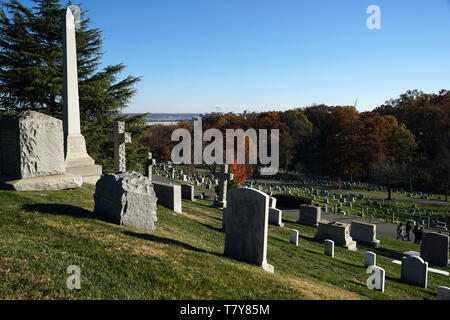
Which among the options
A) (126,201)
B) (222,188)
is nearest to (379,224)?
(222,188)

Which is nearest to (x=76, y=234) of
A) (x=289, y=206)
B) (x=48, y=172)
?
(x=48, y=172)

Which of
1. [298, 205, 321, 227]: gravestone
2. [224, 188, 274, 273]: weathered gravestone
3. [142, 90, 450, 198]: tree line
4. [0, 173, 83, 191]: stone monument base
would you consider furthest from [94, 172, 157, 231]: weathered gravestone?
[142, 90, 450, 198]: tree line

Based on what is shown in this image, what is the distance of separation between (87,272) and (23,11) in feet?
70.0

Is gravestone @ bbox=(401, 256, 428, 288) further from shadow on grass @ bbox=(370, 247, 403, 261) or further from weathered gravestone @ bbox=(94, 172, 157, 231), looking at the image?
weathered gravestone @ bbox=(94, 172, 157, 231)

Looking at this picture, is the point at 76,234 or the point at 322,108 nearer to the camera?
the point at 76,234

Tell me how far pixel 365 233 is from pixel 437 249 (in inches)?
142

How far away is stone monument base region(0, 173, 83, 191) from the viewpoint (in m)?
8.29

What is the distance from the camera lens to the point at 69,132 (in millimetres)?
12961

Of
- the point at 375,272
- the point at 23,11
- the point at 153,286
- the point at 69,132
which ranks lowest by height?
the point at 375,272

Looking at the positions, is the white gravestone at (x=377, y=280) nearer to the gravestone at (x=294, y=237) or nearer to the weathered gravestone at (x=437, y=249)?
the gravestone at (x=294, y=237)

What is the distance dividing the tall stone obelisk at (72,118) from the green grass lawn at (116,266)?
4.24 metres

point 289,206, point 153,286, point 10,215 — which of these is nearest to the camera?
point 153,286

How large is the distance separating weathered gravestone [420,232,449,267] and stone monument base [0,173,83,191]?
1332cm
